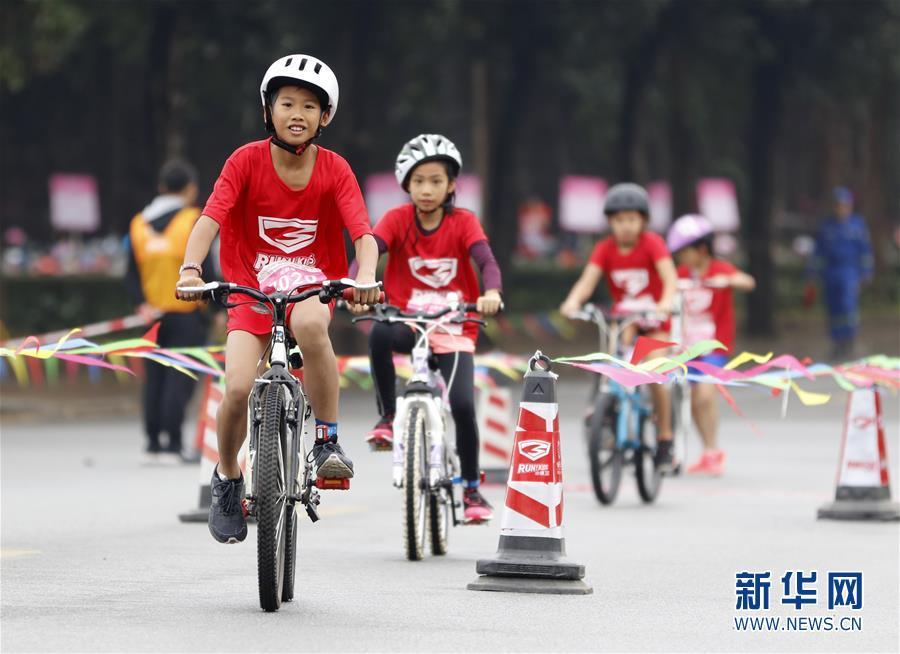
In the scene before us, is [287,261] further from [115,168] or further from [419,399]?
[115,168]

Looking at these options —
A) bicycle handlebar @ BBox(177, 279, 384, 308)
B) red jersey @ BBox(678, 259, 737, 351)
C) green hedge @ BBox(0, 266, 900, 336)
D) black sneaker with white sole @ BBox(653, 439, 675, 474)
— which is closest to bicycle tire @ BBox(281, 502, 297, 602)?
bicycle handlebar @ BBox(177, 279, 384, 308)

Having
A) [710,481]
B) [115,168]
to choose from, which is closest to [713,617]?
[710,481]

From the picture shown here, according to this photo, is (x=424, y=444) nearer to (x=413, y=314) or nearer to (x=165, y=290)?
(x=413, y=314)

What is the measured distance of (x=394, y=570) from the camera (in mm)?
9125

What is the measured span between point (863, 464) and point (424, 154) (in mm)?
3598

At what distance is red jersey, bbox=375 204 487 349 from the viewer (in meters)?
10.1

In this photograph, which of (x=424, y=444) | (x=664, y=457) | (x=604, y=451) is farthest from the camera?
(x=664, y=457)

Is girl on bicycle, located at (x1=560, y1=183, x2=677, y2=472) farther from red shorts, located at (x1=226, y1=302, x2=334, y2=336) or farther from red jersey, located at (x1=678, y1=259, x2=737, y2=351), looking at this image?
red shorts, located at (x1=226, y1=302, x2=334, y2=336)

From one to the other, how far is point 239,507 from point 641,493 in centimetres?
545

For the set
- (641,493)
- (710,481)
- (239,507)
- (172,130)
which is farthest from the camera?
(172,130)

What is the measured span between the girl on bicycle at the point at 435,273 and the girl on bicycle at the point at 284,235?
5.65 ft

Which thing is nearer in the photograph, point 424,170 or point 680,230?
point 424,170

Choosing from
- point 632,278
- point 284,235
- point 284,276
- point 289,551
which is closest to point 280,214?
point 284,235

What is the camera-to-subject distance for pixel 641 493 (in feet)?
41.9
